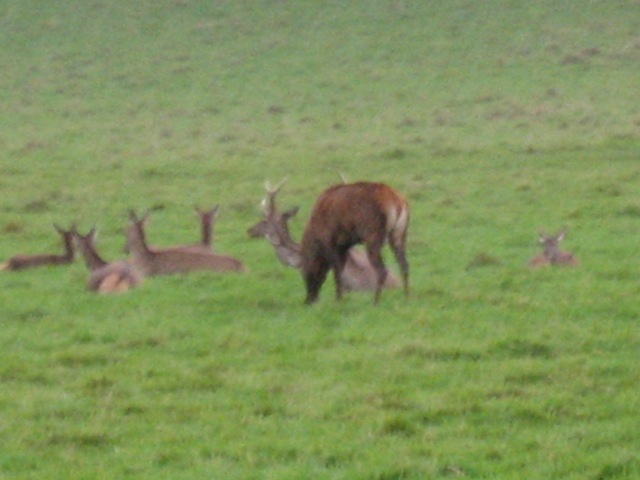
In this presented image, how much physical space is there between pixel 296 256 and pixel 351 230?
1.92 m

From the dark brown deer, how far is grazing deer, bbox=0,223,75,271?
10.8 feet

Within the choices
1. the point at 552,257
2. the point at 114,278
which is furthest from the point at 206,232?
the point at 552,257

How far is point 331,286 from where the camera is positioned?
1314 centimetres

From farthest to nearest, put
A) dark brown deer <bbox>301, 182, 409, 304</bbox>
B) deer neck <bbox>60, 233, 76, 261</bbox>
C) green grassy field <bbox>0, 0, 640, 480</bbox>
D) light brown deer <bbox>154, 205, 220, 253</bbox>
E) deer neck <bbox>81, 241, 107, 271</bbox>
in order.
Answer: deer neck <bbox>60, 233, 76, 261</bbox>
light brown deer <bbox>154, 205, 220, 253</bbox>
deer neck <bbox>81, 241, 107, 271</bbox>
dark brown deer <bbox>301, 182, 409, 304</bbox>
green grassy field <bbox>0, 0, 640, 480</bbox>

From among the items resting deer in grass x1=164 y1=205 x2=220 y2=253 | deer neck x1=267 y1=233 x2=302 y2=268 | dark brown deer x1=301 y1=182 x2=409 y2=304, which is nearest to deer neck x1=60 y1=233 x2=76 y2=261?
resting deer in grass x1=164 y1=205 x2=220 y2=253

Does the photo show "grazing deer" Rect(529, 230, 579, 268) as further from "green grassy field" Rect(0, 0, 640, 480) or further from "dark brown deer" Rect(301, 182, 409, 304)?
"dark brown deer" Rect(301, 182, 409, 304)

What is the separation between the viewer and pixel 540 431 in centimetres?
792

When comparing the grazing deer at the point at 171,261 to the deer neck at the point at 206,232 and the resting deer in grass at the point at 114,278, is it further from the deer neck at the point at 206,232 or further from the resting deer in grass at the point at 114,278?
the deer neck at the point at 206,232

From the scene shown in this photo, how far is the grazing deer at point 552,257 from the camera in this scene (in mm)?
13422

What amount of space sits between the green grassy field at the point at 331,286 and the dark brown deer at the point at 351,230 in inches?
13.1

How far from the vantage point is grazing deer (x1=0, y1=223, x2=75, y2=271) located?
14.2 m

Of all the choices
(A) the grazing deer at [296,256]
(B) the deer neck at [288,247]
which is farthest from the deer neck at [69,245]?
(B) the deer neck at [288,247]

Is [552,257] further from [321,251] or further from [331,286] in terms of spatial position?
[321,251]

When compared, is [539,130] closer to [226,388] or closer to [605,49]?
[605,49]
